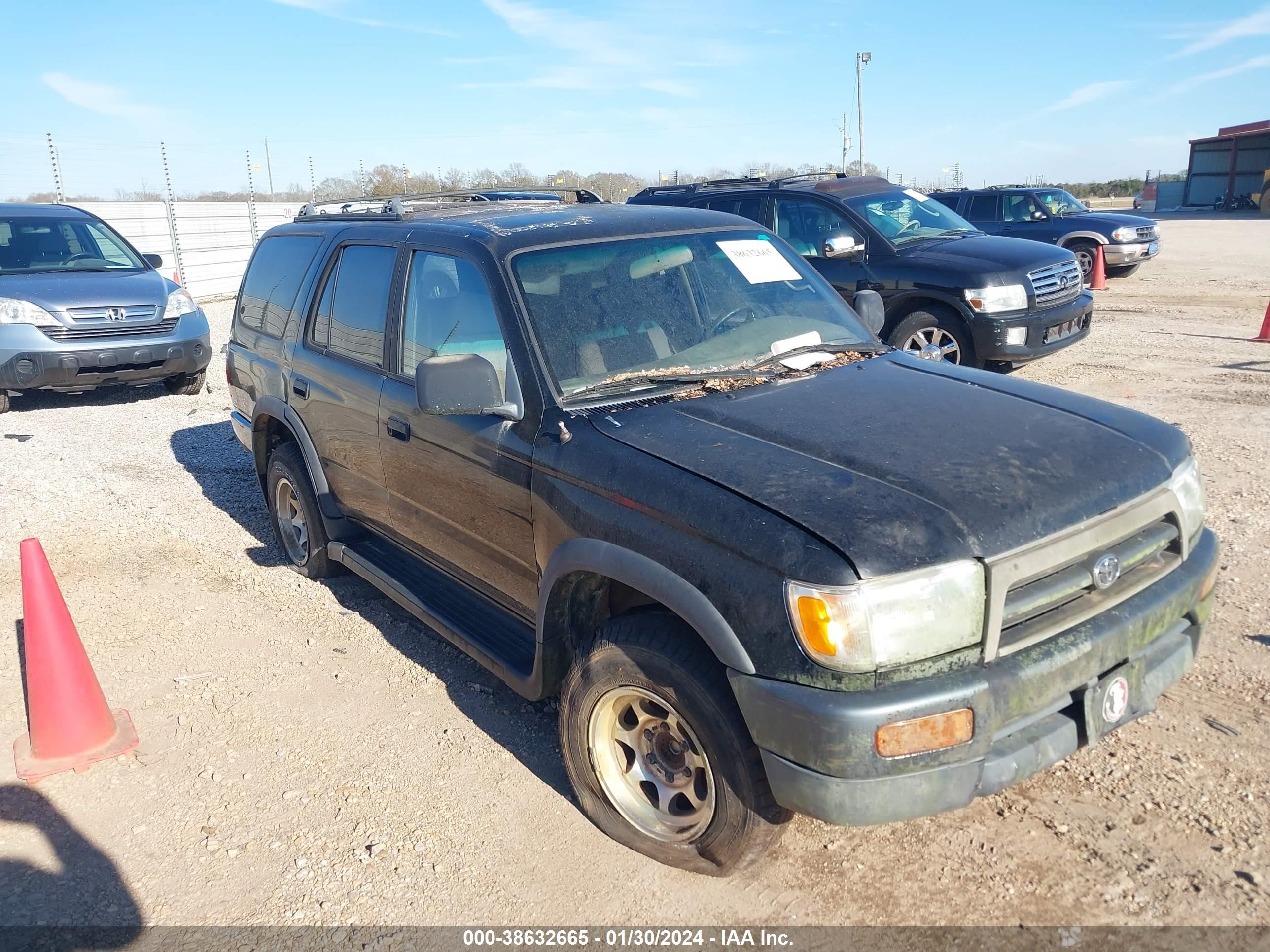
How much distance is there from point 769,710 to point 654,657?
430 mm

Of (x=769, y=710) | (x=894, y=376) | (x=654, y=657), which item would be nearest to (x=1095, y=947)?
(x=769, y=710)

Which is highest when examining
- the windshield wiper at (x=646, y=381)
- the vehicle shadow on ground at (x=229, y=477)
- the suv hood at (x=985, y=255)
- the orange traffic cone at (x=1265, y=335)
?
the suv hood at (x=985, y=255)

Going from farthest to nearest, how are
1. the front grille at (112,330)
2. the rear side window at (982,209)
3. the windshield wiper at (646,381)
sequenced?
the rear side window at (982,209)
the front grille at (112,330)
the windshield wiper at (646,381)

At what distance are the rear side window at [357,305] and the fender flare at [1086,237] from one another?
15547 millimetres

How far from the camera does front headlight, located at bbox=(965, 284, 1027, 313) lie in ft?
26.8

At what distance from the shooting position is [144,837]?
10.6 feet

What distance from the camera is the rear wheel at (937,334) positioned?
8375 mm

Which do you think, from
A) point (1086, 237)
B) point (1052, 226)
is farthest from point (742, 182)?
point (1086, 237)

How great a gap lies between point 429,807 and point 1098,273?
16.4 m

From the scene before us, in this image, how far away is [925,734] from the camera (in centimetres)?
231

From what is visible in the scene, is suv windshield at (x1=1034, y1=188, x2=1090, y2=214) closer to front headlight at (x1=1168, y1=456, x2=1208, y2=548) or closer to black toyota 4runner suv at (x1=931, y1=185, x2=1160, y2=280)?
black toyota 4runner suv at (x1=931, y1=185, x2=1160, y2=280)

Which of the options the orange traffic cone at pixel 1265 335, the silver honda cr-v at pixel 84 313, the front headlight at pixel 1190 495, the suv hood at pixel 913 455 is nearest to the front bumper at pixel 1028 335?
the orange traffic cone at pixel 1265 335

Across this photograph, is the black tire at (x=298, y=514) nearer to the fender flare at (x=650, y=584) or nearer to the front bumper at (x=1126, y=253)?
the fender flare at (x=650, y=584)

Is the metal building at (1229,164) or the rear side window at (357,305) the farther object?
the metal building at (1229,164)
